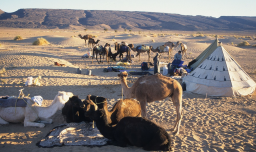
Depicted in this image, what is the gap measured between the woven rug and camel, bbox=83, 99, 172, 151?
1.19 ft

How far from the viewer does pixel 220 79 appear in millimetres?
9703

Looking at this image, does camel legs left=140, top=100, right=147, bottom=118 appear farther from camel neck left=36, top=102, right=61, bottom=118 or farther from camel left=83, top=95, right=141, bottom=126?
camel neck left=36, top=102, right=61, bottom=118

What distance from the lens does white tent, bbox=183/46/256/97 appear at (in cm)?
952

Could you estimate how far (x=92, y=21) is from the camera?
103938mm

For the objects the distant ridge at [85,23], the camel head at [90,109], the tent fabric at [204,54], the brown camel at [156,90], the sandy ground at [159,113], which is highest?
the distant ridge at [85,23]

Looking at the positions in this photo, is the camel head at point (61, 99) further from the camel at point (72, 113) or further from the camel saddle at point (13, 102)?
the camel saddle at point (13, 102)

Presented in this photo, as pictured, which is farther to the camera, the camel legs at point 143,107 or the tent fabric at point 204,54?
the tent fabric at point 204,54

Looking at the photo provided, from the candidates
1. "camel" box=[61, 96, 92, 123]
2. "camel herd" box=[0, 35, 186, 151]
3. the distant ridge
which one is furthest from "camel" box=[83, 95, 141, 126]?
the distant ridge

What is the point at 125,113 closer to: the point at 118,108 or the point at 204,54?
the point at 118,108

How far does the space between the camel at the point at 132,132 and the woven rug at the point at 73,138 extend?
36 centimetres

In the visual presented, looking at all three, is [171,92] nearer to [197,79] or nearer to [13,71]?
[197,79]

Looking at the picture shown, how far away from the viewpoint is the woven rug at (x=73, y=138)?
4.92 m

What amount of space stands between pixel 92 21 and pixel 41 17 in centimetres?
2481

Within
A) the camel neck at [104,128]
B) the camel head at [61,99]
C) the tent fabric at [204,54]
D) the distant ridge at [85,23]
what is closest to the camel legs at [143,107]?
the camel neck at [104,128]
